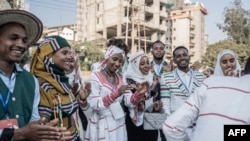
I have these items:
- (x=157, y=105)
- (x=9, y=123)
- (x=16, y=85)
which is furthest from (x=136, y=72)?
(x=9, y=123)

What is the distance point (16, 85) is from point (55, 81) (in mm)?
641

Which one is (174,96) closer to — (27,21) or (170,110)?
(170,110)

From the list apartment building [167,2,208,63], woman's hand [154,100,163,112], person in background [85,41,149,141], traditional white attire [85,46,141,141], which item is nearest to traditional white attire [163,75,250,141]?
person in background [85,41,149,141]

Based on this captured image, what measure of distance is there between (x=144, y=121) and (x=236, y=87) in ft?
9.23

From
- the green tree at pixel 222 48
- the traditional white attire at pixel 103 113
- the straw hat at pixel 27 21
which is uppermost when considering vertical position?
the green tree at pixel 222 48

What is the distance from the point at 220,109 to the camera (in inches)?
89.0

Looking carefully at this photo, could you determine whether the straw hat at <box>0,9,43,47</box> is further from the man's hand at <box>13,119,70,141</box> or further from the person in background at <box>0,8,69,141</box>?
the man's hand at <box>13,119,70,141</box>

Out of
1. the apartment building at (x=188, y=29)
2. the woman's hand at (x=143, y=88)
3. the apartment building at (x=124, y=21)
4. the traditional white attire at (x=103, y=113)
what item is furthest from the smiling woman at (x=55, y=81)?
the apartment building at (x=188, y=29)

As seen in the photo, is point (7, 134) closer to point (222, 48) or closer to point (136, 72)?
point (136, 72)

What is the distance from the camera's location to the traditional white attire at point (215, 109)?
2.23 metres

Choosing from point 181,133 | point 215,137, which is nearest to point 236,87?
point 215,137

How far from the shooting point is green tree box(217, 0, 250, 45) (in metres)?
31.0

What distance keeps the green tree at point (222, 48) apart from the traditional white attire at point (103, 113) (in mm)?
24999

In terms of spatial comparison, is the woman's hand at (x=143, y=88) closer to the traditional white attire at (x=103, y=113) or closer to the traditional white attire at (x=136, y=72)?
the traditional white attire at (x=103, y=113)
